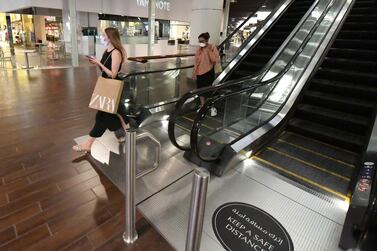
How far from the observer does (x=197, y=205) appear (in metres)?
1.31

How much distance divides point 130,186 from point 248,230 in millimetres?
1120

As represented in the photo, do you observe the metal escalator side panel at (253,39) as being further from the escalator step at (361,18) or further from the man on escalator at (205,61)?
the escalator step at (361,18)

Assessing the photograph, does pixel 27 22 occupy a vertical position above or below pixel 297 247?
above

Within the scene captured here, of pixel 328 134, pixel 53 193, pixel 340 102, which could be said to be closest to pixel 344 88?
pixel 340 102

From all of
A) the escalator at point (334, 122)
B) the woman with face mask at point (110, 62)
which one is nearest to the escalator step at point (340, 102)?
the escalator at point (334, 122)

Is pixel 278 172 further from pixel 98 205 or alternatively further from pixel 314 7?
pixel 314 7

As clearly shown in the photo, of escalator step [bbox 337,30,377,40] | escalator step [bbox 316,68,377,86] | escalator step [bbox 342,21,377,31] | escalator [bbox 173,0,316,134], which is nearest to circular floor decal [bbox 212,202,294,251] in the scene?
escalator step [bbox 316,68,377,86]

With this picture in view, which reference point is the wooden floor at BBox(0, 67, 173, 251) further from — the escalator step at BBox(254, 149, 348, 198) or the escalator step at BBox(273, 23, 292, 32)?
Answer: the escalator step at BBox(273, 23, 292, 32)

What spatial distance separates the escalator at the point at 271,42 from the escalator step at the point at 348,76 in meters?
1.34

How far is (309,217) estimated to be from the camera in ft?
7.59

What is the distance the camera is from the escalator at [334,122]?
3.03 m

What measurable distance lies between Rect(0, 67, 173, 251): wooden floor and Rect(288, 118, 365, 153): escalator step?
2.88 meters

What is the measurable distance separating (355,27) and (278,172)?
4383mm

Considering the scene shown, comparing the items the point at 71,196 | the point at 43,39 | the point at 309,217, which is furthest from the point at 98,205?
the point at 43,39
